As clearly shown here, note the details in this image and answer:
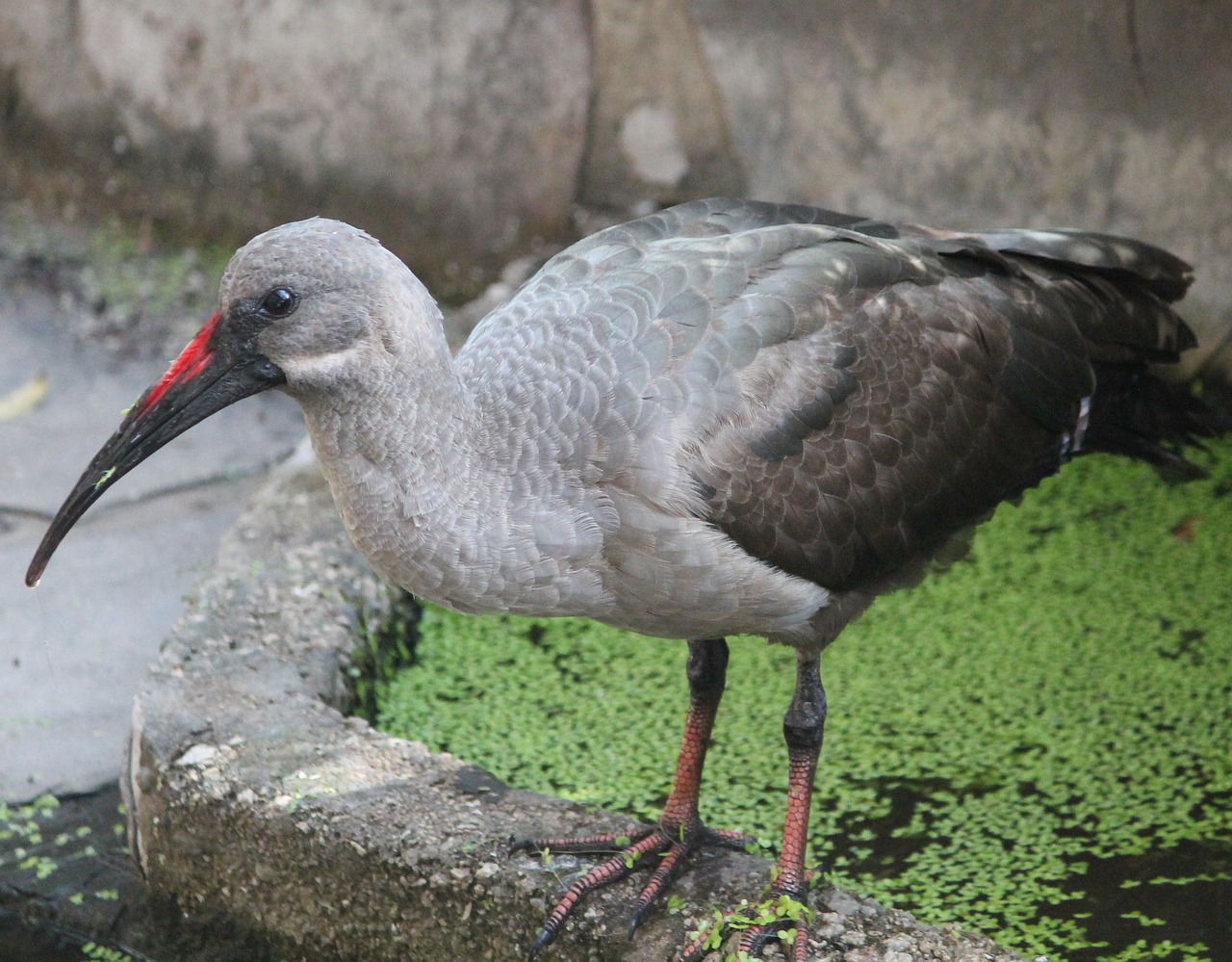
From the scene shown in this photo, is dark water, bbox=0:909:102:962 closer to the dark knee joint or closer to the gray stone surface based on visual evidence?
the dark knee joint

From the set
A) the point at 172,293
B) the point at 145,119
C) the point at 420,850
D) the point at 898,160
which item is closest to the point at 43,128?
the point at 145,119

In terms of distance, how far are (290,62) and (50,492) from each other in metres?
2.14

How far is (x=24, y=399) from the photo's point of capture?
590 centimetres

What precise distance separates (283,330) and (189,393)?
0.23 metres

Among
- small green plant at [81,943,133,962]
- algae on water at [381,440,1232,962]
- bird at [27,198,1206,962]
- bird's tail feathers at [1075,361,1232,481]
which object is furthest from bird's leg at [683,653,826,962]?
small green plant at [81,943,133,962]

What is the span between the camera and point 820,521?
10.8 ft

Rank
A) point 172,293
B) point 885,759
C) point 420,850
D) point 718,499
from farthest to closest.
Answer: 1. point 172,293
2. point 885,759
3. point 420,850
4. point 718,499

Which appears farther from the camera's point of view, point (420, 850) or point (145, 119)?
point (145, 119)

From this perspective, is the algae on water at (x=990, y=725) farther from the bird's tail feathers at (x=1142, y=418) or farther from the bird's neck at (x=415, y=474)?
the bird's neck at (x=415, y=474)

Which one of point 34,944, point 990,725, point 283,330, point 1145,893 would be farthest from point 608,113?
point 34,944

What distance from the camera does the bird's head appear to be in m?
2.85

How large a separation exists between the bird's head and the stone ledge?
0.78 m

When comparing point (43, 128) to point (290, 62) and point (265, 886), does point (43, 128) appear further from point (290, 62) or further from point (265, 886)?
point (265, 886)

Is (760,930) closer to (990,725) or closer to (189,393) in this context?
(990,725)
